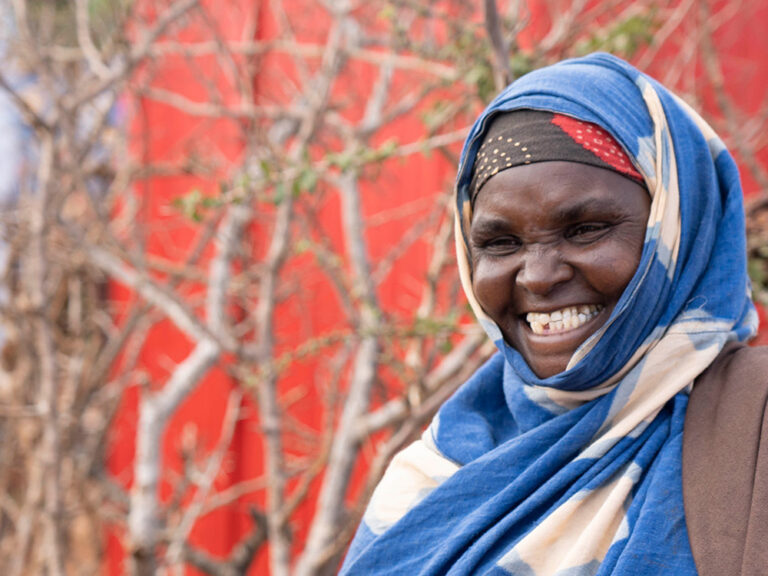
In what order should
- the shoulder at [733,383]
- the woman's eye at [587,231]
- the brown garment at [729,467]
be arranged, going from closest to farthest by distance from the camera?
the brown garment at [729,467] → the shoulder at [733,383] → the woman's eye at [587,231]

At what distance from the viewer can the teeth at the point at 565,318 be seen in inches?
51.1

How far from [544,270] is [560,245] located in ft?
0.16

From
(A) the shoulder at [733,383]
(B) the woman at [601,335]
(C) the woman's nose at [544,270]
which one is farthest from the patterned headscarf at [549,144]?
(A) the shoulder at [733,383]

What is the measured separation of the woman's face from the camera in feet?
4.12

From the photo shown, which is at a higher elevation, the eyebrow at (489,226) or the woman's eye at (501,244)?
the eyebrow at (489,226)

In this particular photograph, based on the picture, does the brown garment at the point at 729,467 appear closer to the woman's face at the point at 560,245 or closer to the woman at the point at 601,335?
the woman at the point at 601,335

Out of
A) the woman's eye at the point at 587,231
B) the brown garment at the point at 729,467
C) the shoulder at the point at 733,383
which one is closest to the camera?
the brown garment at the point at 729,467

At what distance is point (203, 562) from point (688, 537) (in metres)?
2.34

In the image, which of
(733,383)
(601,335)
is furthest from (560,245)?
(733,383)

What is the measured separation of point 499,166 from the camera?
1330mm

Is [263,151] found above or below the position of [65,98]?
below

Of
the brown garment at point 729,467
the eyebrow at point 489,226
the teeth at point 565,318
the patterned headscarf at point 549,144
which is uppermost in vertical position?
the patterned headscarf at point 549,144

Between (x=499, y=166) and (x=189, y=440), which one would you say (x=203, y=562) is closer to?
(x=189, y=440)

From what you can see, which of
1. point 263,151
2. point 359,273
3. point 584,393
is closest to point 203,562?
point 359,273
